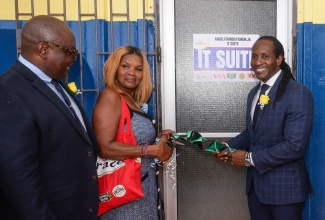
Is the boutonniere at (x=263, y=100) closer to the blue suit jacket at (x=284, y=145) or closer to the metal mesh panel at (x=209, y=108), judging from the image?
the blue suit jacket at (x=284, y=145)

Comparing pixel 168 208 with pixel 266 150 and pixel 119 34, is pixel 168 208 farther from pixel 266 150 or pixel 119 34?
pixel 119 34

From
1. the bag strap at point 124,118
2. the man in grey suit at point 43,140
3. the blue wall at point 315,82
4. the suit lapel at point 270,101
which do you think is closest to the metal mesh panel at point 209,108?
the blue wall at point 315,82

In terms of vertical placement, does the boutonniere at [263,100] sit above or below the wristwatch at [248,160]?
above

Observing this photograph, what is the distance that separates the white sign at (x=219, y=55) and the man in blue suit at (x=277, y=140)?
1.25ft

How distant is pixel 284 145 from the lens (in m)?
2.21

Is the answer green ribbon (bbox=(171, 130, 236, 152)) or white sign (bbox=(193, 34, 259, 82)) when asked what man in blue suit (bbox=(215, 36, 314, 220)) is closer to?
green ribbon (bbox=(171, 130, 236, 152))

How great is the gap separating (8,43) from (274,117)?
2.17 m

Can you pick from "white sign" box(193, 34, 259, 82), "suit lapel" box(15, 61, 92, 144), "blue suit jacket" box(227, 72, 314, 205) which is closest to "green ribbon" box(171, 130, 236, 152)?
"blue suit jacket" box(227, 72, 314, 205)

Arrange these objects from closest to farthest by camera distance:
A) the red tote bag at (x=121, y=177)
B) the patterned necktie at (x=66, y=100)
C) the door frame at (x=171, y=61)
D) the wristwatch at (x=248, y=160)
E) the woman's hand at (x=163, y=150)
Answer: the patterned necktie at (x=66, y=100) < the red tote bag at (x=121, y=177) < the woman's hand at (x=163, y=150) < the wristwatch at (x=248, y=160) < the door frame at (x=171, y=61)

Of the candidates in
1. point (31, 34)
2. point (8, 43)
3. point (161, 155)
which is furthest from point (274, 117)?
point (8, 43)

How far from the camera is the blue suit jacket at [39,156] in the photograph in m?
1.34

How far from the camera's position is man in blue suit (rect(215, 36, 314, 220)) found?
2.22 m

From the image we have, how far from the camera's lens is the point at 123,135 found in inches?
85.8

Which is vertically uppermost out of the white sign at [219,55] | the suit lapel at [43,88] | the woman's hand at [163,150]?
the white sign at [219,55]
